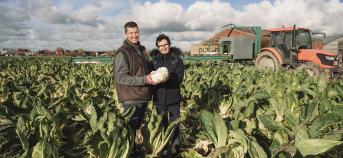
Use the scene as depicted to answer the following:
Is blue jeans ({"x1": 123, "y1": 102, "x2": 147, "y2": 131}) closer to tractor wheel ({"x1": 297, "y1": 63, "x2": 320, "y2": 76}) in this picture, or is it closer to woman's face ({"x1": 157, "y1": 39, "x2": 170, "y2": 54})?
woman's face ({"x1": 157, "y1": 39, "x2": 170, "y2": 54})

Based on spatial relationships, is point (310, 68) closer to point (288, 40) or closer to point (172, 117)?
point (288, 40)

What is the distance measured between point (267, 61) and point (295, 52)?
1.33 m

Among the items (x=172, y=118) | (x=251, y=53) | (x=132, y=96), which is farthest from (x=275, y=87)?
(x=251, y=53)

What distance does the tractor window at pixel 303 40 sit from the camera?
44.3ft

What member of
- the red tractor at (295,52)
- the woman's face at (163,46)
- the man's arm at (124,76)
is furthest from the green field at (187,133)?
the red tractor at (295,52)

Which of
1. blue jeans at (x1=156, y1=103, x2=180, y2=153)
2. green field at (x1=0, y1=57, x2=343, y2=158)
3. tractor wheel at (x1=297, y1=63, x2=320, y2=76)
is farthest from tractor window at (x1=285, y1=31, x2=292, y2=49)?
blue jeans at (x1=156, y1=103, x2=180, y2=153)

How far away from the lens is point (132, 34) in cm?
390

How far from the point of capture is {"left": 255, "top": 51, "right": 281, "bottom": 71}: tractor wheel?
13.6m

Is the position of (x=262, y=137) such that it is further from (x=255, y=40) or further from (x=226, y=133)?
(x=255, y=40)

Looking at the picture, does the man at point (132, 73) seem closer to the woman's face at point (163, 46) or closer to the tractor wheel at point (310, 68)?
the woman's face at point (163, 46)

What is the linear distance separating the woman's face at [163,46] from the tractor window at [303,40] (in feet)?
34.1

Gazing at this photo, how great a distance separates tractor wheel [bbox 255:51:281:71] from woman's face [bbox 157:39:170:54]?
1002 centimetres

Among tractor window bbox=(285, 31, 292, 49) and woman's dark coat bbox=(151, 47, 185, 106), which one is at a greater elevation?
tractor window bbox=(285, 31, 292, 49)

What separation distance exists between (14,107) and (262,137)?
335cm
